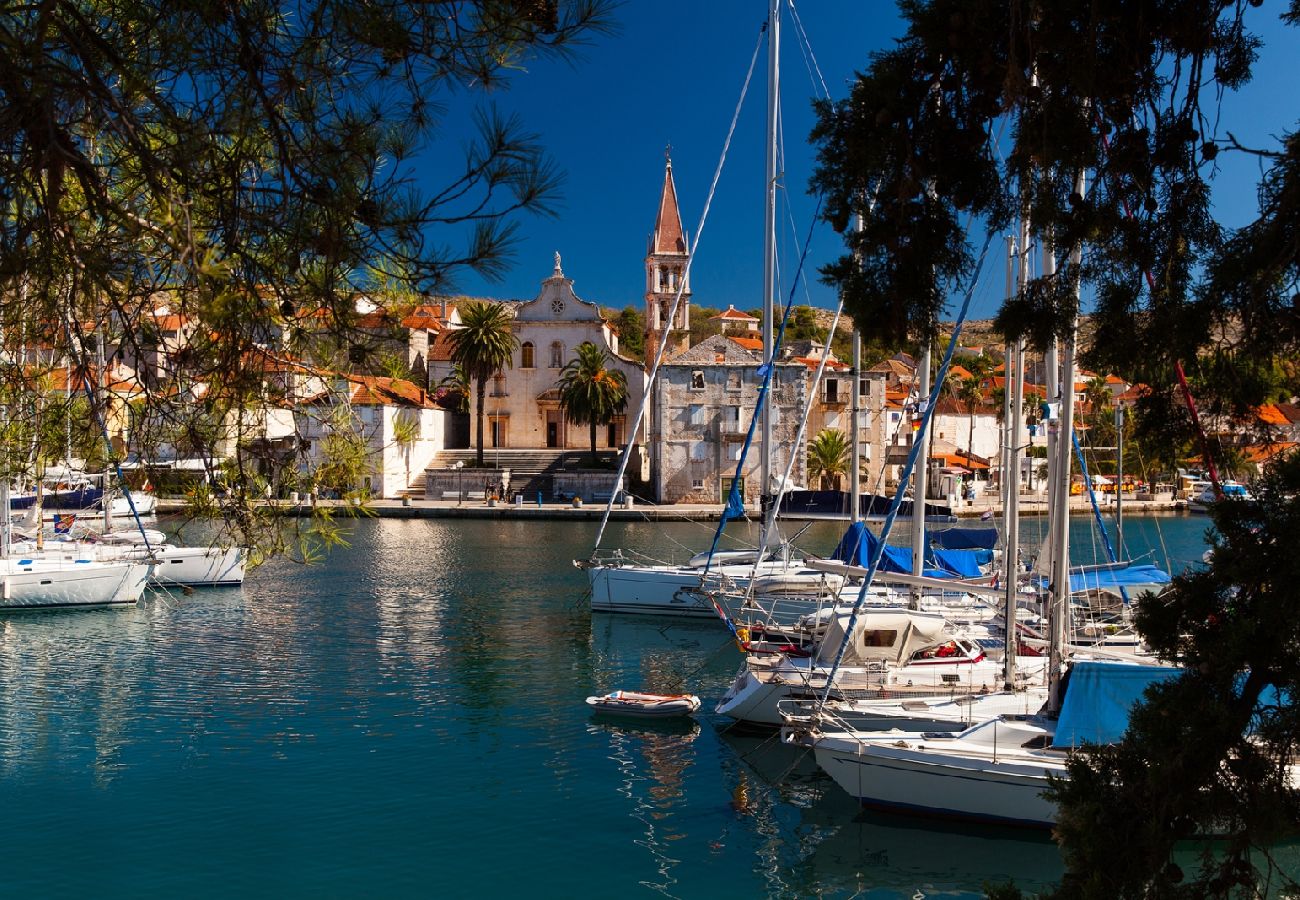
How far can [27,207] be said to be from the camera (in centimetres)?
590

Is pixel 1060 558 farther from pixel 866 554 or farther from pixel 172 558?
pixel 172 558

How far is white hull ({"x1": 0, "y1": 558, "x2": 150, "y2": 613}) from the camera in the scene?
26688 mm

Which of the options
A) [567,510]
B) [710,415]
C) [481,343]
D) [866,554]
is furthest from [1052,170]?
[481,343]

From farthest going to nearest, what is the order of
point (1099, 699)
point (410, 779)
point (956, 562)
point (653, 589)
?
1. point (653, 589)
2. point (956, 562)
3. point (410, 779)
4. point (1099, 699)

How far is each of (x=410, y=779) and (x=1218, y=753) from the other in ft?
38.3

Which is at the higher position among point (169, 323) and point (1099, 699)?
point (169, 323)

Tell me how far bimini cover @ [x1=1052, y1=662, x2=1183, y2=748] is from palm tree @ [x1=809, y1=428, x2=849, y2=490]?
4468 cm

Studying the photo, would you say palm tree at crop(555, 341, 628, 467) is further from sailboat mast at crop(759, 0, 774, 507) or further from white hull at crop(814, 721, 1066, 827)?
white hull at crop(814, 721, 1066, 827)

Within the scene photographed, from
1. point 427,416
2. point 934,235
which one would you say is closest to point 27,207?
point 934,235

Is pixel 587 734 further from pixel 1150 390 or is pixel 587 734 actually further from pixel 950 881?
pixel 1150 390

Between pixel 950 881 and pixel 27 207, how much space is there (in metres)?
10.3

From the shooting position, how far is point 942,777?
12758 millimetres

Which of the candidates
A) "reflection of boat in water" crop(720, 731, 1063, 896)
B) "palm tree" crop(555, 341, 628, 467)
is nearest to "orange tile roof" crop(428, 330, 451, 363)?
"palm tree" crop(555, 341, 628, 467)

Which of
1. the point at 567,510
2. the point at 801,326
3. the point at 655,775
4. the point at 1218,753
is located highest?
the point at 801,326
